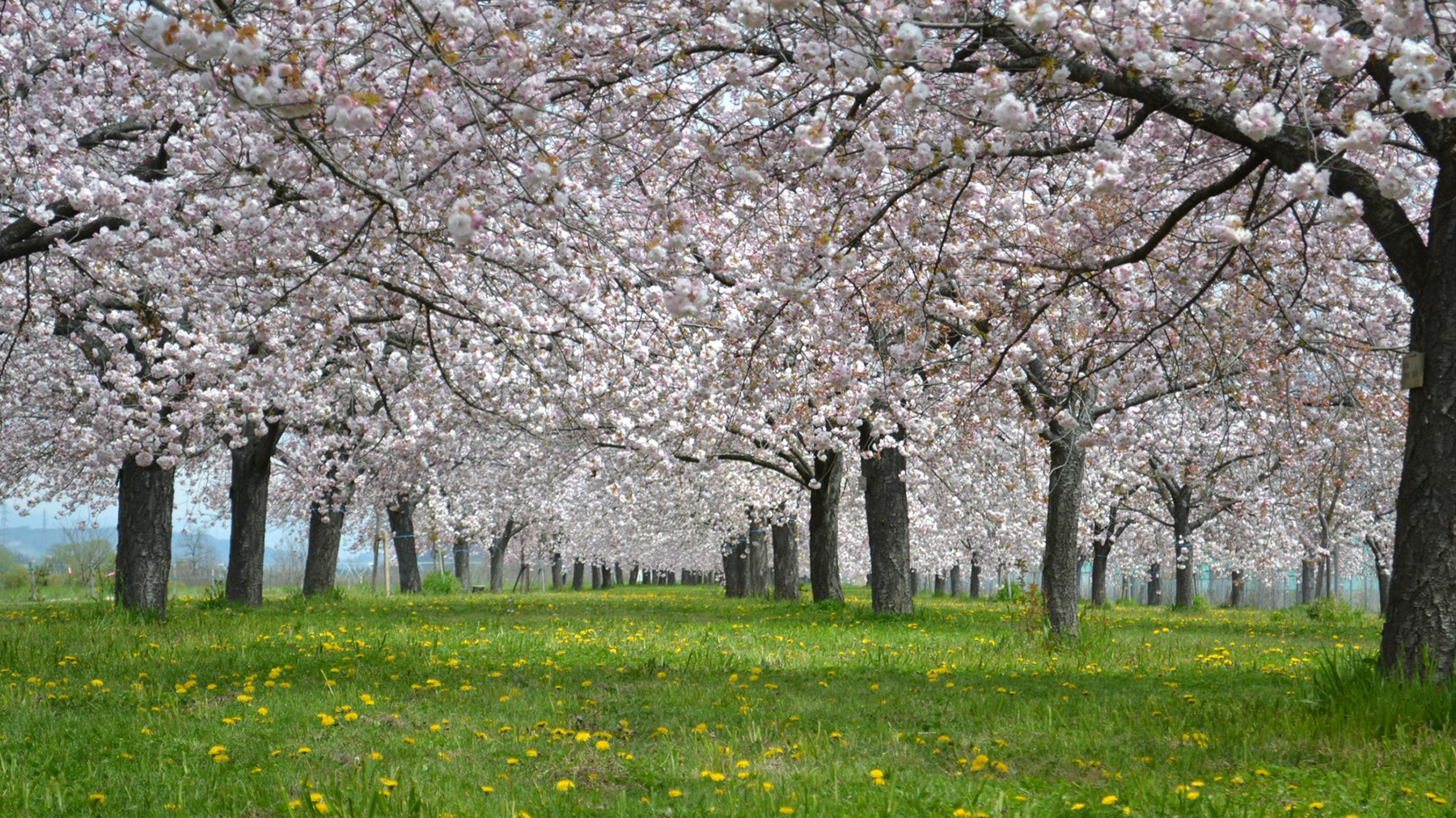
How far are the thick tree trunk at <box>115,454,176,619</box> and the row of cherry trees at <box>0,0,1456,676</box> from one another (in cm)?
5

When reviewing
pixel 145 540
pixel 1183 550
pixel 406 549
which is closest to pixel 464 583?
pixel 406 549

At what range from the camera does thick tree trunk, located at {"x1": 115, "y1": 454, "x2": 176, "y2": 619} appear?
13172 mm

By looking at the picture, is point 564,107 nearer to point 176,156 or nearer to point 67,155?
point 176,156

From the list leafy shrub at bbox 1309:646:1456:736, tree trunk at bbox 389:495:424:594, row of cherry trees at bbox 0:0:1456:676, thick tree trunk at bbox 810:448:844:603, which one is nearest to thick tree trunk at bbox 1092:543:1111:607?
thick tree trunk at bbox 810:448:844:603

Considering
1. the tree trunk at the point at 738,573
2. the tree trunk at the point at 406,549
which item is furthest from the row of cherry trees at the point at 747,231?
the tree trunk at the point at 738,573

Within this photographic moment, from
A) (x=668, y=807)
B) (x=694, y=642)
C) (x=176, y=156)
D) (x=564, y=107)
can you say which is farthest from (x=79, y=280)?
(x=668, y=807)

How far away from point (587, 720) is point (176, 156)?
559cm

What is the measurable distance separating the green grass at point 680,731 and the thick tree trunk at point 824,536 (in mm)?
7439

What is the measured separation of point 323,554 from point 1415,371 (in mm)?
20606

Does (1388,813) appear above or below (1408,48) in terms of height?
below

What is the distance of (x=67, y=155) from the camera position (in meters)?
8.76

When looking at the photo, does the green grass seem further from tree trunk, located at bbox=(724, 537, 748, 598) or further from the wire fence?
tree trunk, located at bbox=(724, 537, 748, 598)

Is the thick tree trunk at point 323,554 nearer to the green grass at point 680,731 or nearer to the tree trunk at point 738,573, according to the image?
the tree trunk at point 738,573

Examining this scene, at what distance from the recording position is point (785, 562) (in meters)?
23.2
